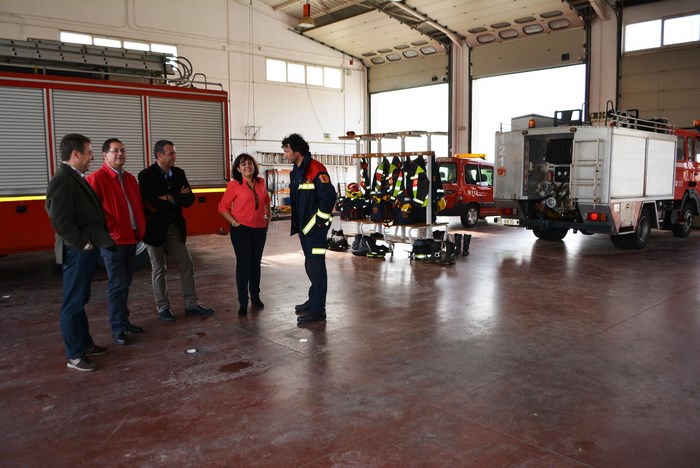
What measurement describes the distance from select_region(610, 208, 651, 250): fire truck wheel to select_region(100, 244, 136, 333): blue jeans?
32.4 ft

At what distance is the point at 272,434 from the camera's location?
3.42m

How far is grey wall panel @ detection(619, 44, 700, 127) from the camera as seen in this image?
1504cm

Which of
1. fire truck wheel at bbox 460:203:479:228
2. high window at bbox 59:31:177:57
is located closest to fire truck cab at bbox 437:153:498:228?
fire truck wheel at bbox 460:203:479:228

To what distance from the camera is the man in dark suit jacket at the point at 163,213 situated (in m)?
5.60

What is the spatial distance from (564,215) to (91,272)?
9.73m

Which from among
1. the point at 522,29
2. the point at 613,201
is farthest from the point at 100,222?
the point at 522,29

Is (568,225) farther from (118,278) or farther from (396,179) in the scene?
(118,278)

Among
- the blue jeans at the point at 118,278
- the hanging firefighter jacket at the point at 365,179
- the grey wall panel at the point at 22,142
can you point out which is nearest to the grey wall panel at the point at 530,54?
the hanging firefighter jacket at the point at 365,179

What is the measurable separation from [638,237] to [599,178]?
2.19 m

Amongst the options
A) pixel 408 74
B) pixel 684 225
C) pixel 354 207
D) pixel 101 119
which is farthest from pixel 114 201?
pixel 408 74

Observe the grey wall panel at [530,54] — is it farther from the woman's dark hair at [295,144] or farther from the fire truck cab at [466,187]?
the woman's dark hair at [295,144]

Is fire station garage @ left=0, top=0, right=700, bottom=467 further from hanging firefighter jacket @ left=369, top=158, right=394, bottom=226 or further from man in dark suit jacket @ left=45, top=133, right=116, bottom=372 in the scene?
man in dark suit jacket @ left=45, top=133, right=116, bottom=372

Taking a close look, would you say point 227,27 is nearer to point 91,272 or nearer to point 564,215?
point 564,215

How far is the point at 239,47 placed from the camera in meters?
19.8
